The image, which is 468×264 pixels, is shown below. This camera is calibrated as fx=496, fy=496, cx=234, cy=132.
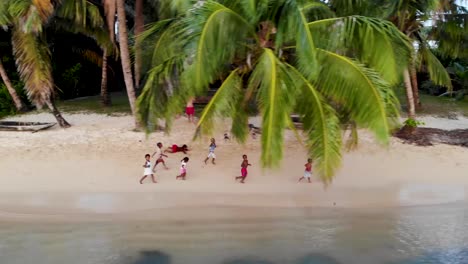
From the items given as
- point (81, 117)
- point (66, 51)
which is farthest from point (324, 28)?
point (66, 51)

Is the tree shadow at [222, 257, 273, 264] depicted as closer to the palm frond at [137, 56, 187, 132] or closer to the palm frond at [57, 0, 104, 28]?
the palm frond at [137, 56, 187, 132]

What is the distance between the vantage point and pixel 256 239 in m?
9.84

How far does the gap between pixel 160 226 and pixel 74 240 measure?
5.62ft

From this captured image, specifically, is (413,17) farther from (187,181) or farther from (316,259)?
(316,259)

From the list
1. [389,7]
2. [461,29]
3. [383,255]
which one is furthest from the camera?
[461,29]

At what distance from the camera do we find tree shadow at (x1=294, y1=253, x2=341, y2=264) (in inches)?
356

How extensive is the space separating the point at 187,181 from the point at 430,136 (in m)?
8.70

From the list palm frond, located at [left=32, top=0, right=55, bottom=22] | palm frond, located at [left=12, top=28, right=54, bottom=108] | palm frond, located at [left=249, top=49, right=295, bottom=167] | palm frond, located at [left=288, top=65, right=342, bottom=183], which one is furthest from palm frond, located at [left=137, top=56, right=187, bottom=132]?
palm frond, located at [left=12, top=28, right=54, bottom=108]

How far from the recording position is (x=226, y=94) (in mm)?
8820

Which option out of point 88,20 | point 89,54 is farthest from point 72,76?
point 88,20

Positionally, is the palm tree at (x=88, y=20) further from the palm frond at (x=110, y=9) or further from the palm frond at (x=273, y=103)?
the palm frond at (x=273, y=103)

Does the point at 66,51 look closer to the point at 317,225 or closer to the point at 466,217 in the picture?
the point at 317,225

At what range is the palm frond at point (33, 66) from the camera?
1505 cm

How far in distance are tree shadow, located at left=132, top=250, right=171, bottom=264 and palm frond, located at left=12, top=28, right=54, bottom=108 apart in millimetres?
7983
